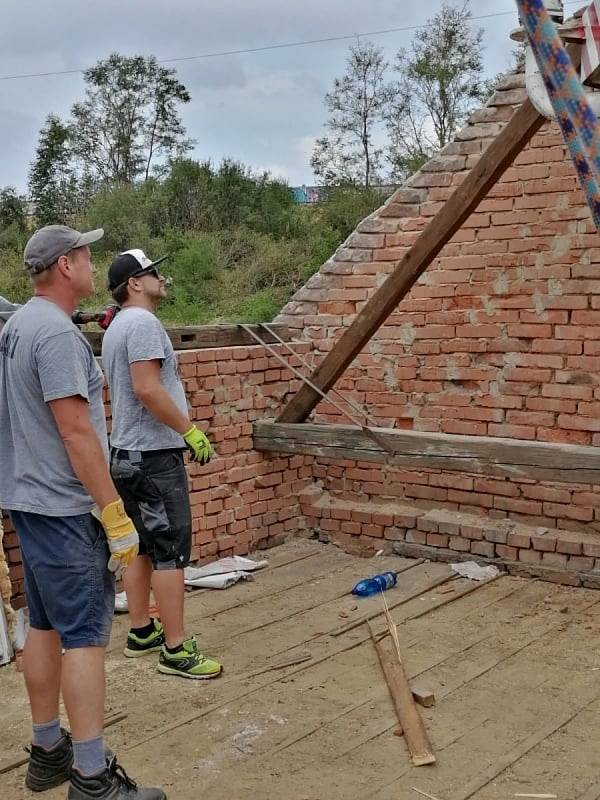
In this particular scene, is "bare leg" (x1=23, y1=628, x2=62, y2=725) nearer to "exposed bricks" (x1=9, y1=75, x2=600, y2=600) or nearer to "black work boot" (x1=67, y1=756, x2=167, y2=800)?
"black work boot" (x1=67, y1=756, x2=167, y2=800)

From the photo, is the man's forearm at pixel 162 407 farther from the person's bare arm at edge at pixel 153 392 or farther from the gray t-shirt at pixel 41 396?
the gray t-shirt at pixel 41 396

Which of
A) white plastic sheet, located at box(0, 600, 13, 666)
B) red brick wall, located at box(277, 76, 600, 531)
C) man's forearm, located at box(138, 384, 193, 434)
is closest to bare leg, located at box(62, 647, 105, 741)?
man's forearm, located at box(138, 384, 193, 434)

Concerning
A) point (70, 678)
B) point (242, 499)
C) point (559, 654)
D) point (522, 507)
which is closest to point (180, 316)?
point (242, 499)

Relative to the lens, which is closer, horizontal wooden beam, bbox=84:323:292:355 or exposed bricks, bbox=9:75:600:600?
exposed bricks, bbox=9:75:600:600

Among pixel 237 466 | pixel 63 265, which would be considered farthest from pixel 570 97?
pixel 237 466

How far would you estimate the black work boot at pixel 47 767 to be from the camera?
3.13 m

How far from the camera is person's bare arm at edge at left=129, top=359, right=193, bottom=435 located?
3945mm

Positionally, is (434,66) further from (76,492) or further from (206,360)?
(76,492)

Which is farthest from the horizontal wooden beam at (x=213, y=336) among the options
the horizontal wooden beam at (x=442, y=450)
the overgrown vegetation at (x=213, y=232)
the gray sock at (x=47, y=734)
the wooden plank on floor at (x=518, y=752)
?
the overgrown vegetation at (x=213, y=232)

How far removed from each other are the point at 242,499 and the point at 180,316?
7.64m

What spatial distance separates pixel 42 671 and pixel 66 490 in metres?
0.67

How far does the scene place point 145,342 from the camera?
3.97 m

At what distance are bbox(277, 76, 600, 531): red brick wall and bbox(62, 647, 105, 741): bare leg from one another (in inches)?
138

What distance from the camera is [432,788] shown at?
Answer: 10.3ft
